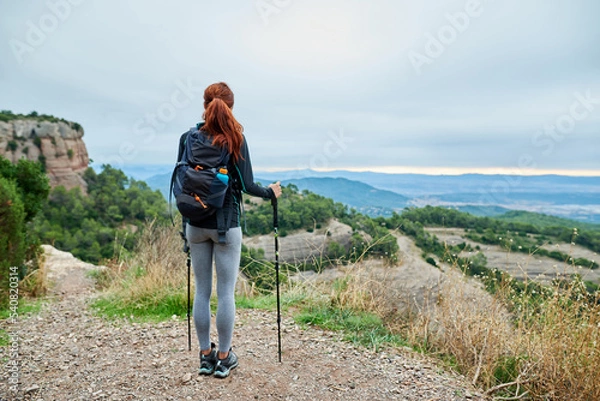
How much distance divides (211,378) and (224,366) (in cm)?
13

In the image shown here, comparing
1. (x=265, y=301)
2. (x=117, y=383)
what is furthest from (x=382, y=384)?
(x=265, y=301)

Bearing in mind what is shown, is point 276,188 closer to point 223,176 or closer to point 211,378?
point 223,176

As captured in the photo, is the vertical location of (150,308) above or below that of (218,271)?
below

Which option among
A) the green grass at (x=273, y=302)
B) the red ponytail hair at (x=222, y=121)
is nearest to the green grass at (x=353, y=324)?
the green grass at (x=273, y=302)

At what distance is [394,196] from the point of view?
5300 cm

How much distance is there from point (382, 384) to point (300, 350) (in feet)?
3.02

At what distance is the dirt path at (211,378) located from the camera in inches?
118

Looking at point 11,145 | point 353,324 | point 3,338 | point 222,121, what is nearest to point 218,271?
point 222,121

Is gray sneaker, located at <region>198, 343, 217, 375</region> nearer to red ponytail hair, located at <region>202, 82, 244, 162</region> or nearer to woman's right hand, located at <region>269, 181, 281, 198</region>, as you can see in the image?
woman's right hand, located at <region>269, 181, 281, 198</region>

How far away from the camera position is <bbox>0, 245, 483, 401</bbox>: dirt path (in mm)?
3006

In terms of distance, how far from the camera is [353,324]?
4457 mm

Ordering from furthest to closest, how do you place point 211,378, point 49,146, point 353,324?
point 49,146 < point 353,324 < point 211,378

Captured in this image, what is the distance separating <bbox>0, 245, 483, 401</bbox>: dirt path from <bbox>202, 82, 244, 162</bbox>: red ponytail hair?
1.84 meters

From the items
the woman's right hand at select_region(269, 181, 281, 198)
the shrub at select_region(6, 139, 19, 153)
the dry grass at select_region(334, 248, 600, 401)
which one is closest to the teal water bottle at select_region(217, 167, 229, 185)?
the woman's right hand at select_region(269, 181, 281, 198)
